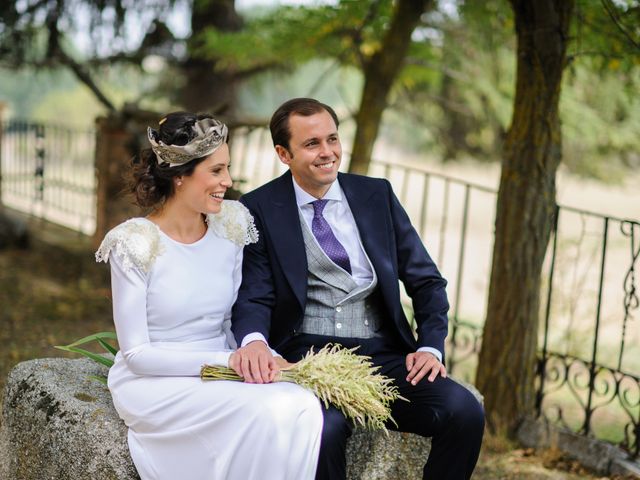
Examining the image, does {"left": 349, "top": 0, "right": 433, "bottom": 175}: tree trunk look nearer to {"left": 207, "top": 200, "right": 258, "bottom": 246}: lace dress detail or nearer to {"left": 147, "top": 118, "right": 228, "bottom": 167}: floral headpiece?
{"left": 207, "top": 200, "right": 258, "bottom": 246}: lace dress detail

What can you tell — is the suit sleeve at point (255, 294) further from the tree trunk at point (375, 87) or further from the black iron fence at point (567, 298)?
the tree trunk at point (375, 87)

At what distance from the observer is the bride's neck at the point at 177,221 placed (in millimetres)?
3068

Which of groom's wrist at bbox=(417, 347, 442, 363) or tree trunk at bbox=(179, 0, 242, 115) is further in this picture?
tree trunk at bbox=(179, 0, 242, 115)

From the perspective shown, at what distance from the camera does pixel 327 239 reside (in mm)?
3316

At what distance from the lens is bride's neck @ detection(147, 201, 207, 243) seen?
307cm

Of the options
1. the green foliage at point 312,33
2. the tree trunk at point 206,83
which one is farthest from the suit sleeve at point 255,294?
the tree trunk at point 206,83

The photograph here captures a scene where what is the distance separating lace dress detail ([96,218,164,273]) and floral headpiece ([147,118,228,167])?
281 mm

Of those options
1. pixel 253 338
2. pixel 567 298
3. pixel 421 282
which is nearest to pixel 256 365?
pixel 253 338

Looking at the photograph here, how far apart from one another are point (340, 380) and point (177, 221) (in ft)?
3.01

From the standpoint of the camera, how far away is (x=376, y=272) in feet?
10.7

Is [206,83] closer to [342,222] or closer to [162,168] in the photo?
[342,222]

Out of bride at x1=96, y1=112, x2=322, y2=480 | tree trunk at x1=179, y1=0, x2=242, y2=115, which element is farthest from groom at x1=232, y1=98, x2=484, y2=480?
tree trunk at x1=179, y1=0, x2=242, y2=115

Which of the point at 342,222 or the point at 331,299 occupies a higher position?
the point at 342,222

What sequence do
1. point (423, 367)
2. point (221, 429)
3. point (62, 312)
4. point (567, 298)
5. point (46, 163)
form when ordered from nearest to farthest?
1. point (221, 429)
2. point (423, 367)
3. point (62, 312)
4. point (567, 298)
5. point (46, 163)
